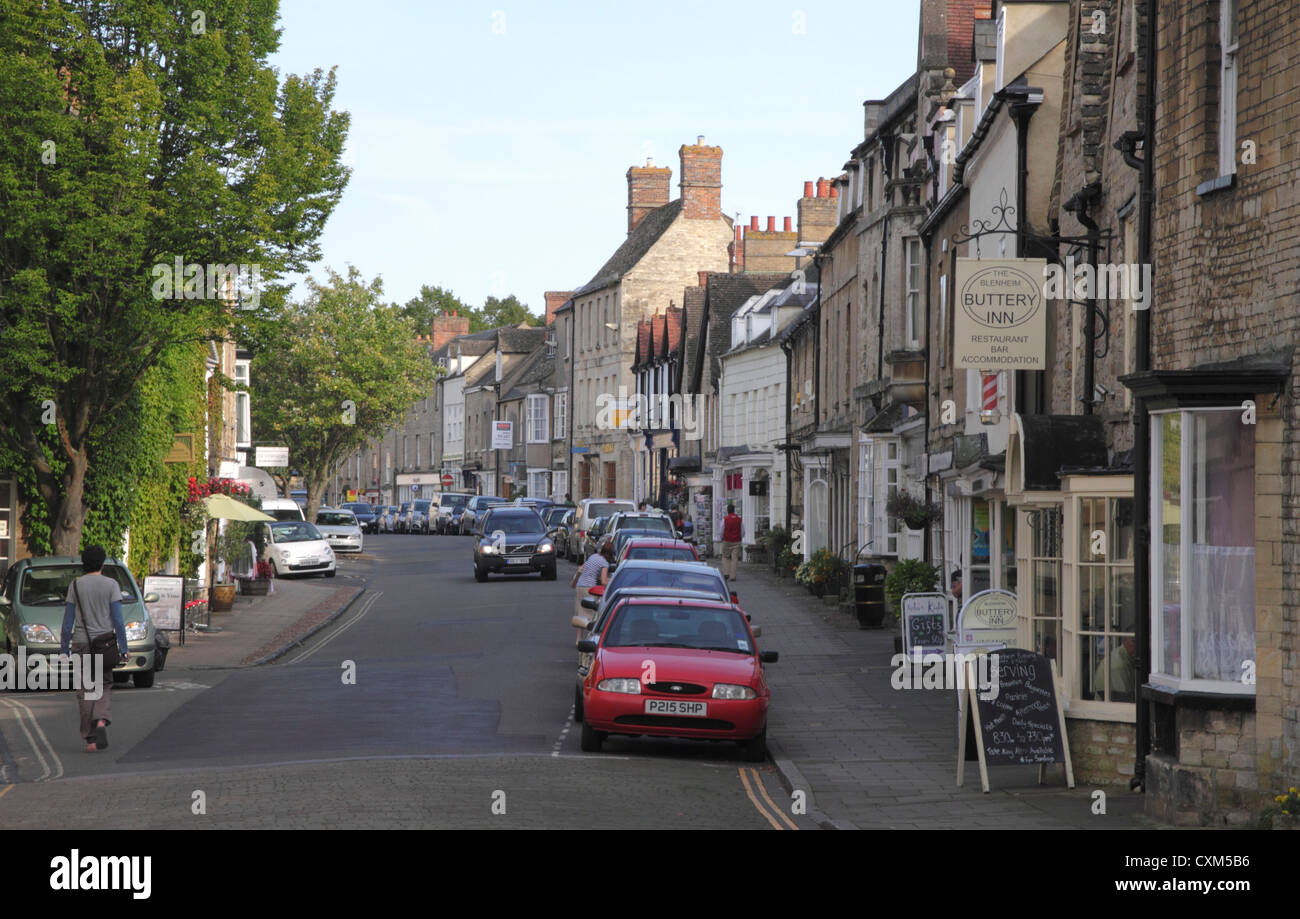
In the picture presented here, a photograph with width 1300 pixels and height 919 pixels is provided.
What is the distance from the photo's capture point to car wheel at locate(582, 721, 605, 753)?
14.9 m

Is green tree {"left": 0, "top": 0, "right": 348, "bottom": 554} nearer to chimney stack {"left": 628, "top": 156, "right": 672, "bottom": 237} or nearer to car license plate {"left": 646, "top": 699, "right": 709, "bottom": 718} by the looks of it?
car license plate {"left": 646, "top": 699, "right": 709, "bottom": 718}

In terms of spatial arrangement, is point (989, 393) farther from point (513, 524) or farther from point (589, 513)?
point (589, 513)

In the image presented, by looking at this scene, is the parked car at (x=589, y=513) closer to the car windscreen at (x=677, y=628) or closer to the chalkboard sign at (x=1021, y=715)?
the car windscreen at (x=677, y=628)

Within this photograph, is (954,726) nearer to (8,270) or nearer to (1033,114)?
(1033,114)

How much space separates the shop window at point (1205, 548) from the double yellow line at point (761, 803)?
2.97 m

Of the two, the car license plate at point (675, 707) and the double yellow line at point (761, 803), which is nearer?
the double yellow line at point (761, 803)

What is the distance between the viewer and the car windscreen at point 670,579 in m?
19.8

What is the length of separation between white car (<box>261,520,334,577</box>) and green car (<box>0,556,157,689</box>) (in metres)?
21.3

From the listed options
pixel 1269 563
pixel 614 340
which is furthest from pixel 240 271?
pixel 614 340

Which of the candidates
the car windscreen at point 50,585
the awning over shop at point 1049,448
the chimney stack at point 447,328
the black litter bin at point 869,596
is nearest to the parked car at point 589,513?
the black litter bin at point 869,596

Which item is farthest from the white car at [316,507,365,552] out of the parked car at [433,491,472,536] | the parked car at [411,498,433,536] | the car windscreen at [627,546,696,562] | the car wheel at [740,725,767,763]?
the car wheel at [740,725,767,763]

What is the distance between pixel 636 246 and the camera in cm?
8012

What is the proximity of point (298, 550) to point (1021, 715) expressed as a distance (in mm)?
32869

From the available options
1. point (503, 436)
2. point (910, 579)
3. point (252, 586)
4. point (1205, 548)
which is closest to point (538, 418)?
point (503, 436)
